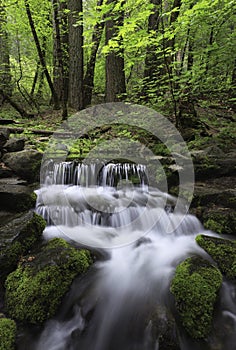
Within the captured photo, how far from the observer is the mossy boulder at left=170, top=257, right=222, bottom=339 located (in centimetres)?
225

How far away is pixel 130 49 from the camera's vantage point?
609 cm

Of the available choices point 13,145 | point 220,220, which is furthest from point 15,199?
point 220,220

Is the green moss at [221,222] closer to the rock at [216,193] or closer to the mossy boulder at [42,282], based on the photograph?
the rock at [216,193]

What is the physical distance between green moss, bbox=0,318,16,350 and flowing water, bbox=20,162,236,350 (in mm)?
208

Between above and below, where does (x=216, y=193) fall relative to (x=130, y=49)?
below

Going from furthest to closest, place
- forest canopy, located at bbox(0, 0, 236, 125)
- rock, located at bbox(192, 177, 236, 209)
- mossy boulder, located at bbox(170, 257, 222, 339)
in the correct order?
forest canopy, located at bbox(0, 0, 236, 125) → rock, located at bbox(192, 177, 236, 209) → mossy boulder, located at bbox(170, 257, 222, 339)

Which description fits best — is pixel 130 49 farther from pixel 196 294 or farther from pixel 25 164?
pixel 196 294

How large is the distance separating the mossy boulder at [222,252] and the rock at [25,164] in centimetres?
419

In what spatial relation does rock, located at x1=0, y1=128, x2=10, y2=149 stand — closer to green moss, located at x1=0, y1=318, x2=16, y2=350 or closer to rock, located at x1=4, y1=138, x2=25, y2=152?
rock, located at x1=4, y1=138, x2=25, y2=152

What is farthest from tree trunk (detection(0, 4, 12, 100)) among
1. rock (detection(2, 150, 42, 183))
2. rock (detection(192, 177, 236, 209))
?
rock (detection(192, 177, 236, 209))

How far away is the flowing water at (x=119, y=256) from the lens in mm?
2303

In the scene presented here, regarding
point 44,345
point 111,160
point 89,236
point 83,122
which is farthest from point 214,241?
point 83,122

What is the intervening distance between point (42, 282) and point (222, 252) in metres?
2.41

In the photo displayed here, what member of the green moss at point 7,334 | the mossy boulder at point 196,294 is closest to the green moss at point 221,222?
the mossy boulder at point 196,294
